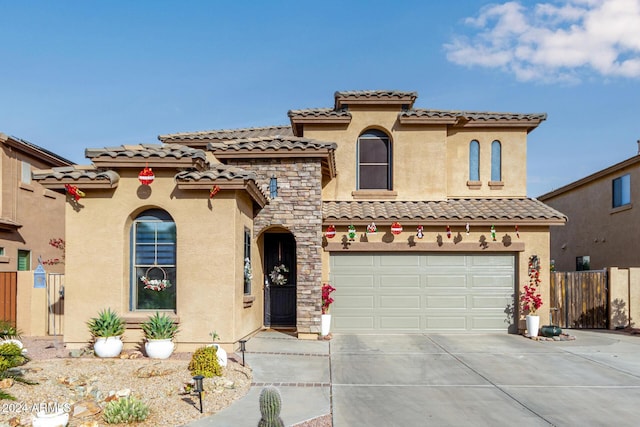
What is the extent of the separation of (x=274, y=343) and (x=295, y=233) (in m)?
→ 3.06

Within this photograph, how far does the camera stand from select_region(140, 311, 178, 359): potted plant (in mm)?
10715

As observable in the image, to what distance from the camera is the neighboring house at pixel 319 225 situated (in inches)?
458

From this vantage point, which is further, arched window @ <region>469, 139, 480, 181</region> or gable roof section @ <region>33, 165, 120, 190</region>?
arched window @ <region>469, 139, 480, 181</region>

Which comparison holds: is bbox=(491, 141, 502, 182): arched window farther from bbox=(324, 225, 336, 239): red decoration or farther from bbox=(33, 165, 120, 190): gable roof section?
bbox=(33, 165, 120, 190): gable roof section

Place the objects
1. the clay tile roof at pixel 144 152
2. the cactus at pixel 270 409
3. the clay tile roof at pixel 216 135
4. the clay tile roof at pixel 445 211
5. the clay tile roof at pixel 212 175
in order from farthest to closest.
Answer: the clay tile roof at pixel 216 135 < the clay tile roof at pixel 445 211 < the clay tile roof at pixel 144 152 < the clay tile roof at pixel 212 175 < the cactus at pixel 270 409

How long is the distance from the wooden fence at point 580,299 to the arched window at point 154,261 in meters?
12.2

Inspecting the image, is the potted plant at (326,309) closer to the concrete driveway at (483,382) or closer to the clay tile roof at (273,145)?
the concrete driveway at (483,382)

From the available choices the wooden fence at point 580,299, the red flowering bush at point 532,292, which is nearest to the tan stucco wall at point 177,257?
the red flowering bush at point 532,292

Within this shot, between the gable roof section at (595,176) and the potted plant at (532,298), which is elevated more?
the gable roof section at (595,176)

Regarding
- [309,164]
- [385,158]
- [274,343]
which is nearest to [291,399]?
[274,343]

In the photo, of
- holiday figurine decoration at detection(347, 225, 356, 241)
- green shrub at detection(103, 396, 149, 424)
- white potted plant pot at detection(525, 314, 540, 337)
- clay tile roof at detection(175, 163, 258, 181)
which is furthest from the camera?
holiday figurine decoration at detection(347, 225, 356, 241)

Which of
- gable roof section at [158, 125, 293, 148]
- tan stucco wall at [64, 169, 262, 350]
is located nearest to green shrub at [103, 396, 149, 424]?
tan stucco wall at [64, 169, 262, 350]

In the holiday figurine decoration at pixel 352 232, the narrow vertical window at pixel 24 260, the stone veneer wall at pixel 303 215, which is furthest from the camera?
the narrow vertical window at pixel 24 260

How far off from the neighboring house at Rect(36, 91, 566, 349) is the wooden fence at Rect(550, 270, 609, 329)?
73.6 inches
